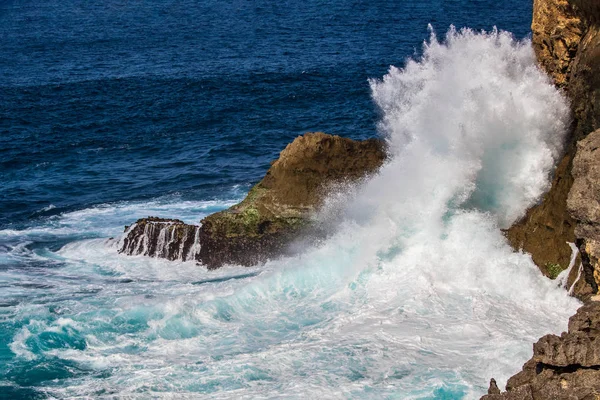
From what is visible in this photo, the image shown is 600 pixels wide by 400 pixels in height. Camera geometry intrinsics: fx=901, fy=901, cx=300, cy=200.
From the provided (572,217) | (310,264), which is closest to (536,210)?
(572,217)

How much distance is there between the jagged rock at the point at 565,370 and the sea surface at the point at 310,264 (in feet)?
10.4

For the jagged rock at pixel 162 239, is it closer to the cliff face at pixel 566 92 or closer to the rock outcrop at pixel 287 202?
the rock outcrop at pixel 287 202

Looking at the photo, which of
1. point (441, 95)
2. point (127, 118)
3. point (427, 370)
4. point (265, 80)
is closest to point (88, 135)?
point (127, 118)

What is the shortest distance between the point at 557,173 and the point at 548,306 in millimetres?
2979

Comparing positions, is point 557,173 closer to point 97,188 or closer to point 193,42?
point 97,188

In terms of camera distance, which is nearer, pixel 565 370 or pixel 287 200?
pixel 565 370

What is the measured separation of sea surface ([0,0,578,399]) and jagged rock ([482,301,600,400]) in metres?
3.16

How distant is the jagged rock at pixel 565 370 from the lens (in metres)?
10.7

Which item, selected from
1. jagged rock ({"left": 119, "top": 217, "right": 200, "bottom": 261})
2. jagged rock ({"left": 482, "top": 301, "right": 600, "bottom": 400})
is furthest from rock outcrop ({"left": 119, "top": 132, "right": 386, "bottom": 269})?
jagged rock ({"left": 482, "top": 301, "right": 600, "bottom": 400})

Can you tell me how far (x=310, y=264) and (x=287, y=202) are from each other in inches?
65.1

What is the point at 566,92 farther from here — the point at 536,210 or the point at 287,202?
the point at 287,202

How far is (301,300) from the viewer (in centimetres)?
1900

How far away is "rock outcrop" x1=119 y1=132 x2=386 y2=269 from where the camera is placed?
21.0m

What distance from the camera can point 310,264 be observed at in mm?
20375
